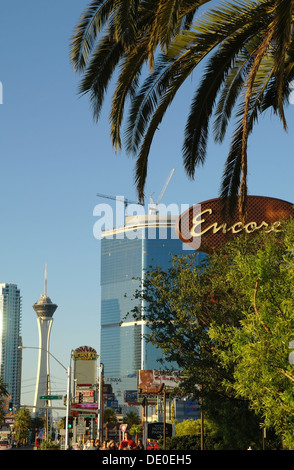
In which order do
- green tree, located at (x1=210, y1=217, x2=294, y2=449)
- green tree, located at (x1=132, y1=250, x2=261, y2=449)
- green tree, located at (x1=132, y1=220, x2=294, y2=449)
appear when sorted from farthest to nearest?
green tree, located at (x1=132, y1=250, x2=261, y2=449) < green tree, located at (x1=132, y1=220, x2=294, y2=449) < green tree, located at (x1=210, y1=217, x2=294, y2=449)

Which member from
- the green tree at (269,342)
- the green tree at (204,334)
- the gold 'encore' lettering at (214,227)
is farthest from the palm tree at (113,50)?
the gold 'encore' lettering at (214,227)

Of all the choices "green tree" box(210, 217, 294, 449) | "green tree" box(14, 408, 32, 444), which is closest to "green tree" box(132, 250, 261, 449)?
"green tree" box(210, 217, 294, 449)

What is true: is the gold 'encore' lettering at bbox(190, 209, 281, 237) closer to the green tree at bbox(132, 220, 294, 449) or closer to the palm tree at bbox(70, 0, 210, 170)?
the green tree at bbox(132, 220, 294, 449)

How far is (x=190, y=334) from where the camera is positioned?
33.5m

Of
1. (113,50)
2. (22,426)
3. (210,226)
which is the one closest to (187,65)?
(113,50)

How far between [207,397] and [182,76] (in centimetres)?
2236

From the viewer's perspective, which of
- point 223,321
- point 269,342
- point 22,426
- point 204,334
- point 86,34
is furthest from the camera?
point 22,426

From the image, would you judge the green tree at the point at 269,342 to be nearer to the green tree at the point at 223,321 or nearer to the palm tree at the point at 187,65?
the green tree at the point at 223,321

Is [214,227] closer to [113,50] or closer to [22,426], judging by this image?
[113,50]

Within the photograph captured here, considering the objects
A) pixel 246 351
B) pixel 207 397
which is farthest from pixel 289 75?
pixel 207 397

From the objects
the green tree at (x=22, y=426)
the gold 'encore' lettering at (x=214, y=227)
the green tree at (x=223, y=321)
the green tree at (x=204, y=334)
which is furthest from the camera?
the green tree at (x=22, y=426)
